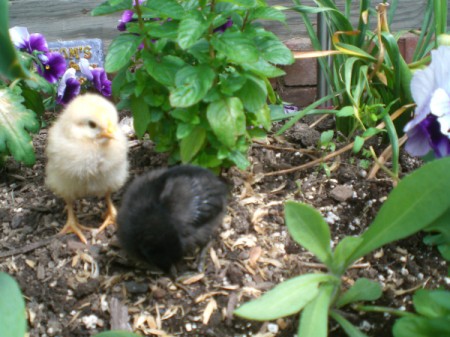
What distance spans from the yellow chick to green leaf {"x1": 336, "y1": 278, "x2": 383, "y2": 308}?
1029mm

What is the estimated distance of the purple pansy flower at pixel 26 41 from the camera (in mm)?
3046

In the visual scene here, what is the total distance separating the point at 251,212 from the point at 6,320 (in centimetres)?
121

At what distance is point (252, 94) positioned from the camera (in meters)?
2.29

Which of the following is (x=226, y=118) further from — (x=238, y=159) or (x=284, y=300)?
→ (x=284, y=300)

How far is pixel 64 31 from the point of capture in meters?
3.88

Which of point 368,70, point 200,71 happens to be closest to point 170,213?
point 200,71

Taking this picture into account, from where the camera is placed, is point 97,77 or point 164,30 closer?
point 164,30

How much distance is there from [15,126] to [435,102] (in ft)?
5.73

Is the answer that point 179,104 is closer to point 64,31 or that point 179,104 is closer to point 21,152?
point 21,152

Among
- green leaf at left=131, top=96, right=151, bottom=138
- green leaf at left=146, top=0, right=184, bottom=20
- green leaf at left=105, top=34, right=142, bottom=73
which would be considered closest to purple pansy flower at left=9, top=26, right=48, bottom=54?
green leaf at left=131, top=96, right=151, bottom=138

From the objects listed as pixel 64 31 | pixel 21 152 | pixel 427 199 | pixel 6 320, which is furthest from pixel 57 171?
pixel 64 31

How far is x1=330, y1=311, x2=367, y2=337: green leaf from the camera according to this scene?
5.73 feet

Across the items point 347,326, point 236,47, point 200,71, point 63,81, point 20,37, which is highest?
point 236,47

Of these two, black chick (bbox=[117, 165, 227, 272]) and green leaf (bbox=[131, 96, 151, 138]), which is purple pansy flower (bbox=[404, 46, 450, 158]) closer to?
black chick (bbox=[117, 165, 227, 272])
